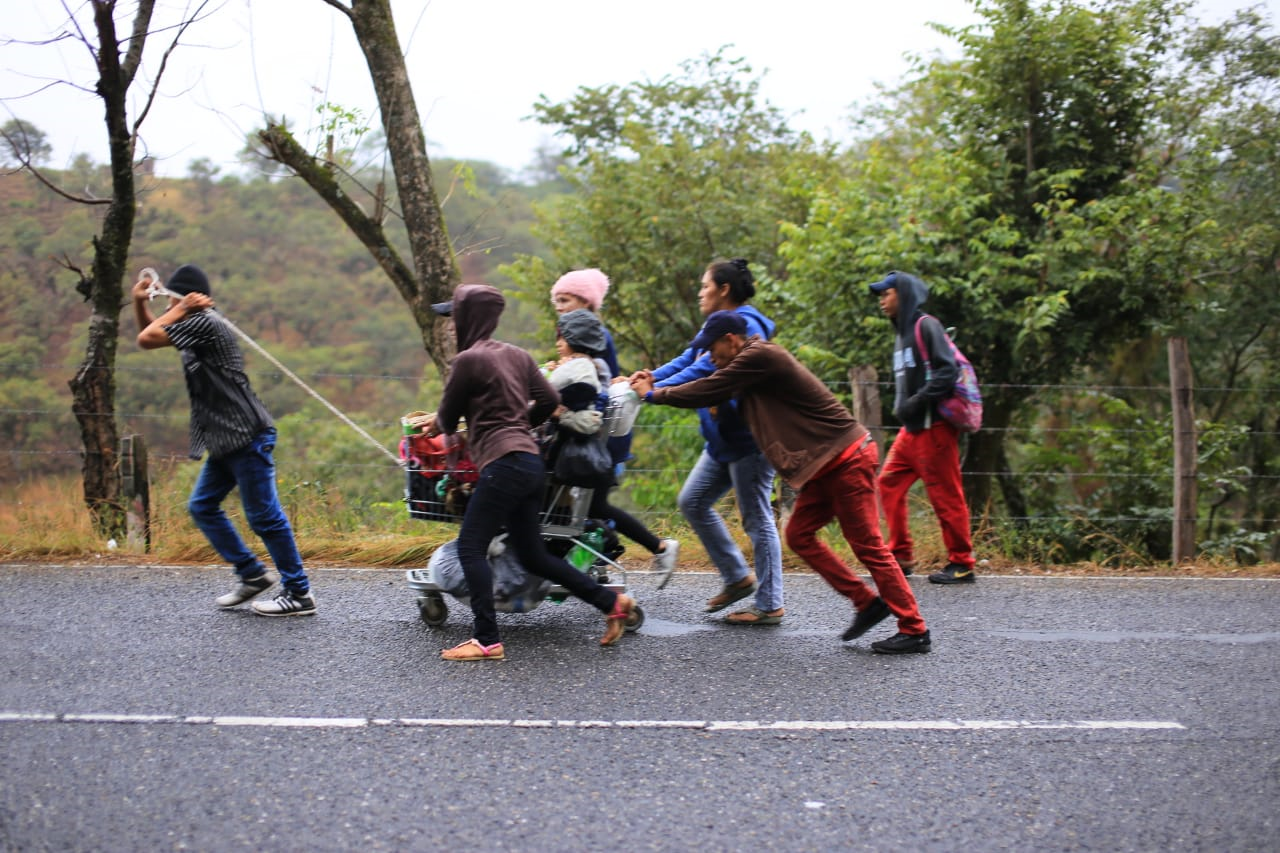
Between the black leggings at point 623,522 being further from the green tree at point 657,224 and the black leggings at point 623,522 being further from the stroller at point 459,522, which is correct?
the green tree at point 657,224

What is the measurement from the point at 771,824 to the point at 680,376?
2970mm

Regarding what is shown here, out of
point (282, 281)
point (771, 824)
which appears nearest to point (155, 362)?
point (282, 281)

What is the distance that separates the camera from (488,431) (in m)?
5.54

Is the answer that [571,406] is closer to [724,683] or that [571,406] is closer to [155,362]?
[724,683]

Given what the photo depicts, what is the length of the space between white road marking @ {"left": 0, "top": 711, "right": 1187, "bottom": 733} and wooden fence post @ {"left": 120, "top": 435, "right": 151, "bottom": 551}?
3.91m

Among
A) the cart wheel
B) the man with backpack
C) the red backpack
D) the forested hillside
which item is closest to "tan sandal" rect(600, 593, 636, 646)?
the cart wheel

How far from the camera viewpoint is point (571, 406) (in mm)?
5859

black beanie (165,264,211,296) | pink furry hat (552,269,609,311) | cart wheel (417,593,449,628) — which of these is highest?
black beanie (165,264,211,296)

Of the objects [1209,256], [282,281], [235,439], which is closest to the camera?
[235,439]

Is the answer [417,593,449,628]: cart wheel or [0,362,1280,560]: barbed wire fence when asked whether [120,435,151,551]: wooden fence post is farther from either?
[417,593,449,628]: cart wheel

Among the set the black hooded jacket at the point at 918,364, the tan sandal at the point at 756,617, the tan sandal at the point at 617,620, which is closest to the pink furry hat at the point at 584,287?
A: the tan sandal at the point at 617,620

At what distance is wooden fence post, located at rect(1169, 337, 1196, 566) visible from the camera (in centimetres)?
907

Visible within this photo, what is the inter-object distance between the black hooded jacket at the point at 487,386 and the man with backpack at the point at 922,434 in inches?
116

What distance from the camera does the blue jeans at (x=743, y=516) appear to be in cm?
641
